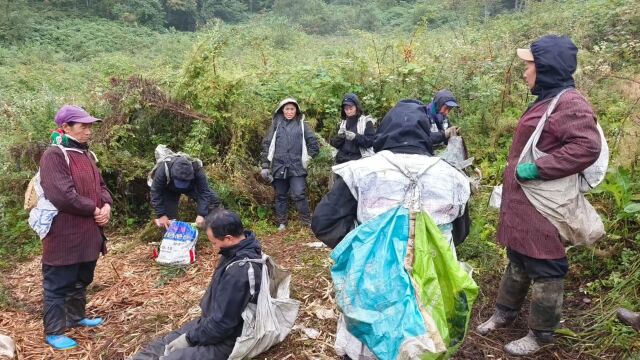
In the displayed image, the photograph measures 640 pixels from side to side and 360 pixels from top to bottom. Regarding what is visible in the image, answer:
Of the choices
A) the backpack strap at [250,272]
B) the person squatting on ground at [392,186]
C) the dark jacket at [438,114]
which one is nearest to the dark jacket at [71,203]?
the backpack strap at [250,272]

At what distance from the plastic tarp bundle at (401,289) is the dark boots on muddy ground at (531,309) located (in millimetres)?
1090

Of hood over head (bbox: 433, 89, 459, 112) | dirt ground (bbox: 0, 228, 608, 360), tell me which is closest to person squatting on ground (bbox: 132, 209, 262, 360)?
dirt ground (bbox: 0, 228, 608, 360)

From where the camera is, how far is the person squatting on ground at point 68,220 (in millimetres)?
3762

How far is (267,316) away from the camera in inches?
130

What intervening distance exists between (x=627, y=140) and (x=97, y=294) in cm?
582

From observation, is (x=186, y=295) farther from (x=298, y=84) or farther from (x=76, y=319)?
(x=298, y=84)

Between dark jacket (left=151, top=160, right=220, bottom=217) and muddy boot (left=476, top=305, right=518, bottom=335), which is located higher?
dark jacket (left=151, top=160, right=220, bottom=217)

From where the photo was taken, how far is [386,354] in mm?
2188

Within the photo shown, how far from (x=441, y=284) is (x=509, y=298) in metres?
1.49

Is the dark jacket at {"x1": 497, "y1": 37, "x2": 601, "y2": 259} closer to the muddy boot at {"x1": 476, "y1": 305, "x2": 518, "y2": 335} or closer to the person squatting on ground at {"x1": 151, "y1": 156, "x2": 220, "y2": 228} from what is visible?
the muddy boot at {"x1": 476, "y1": 305, "x2": 518, "y2": 335}

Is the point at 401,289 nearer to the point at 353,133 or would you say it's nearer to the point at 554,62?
the point at 554,62

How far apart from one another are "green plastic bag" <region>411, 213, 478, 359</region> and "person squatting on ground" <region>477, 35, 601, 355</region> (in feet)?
3.11

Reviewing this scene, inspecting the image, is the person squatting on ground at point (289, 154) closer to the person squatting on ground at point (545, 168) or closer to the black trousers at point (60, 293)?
the black trousers at point (60, 293)

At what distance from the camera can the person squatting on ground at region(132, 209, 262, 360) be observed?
3035 mm
